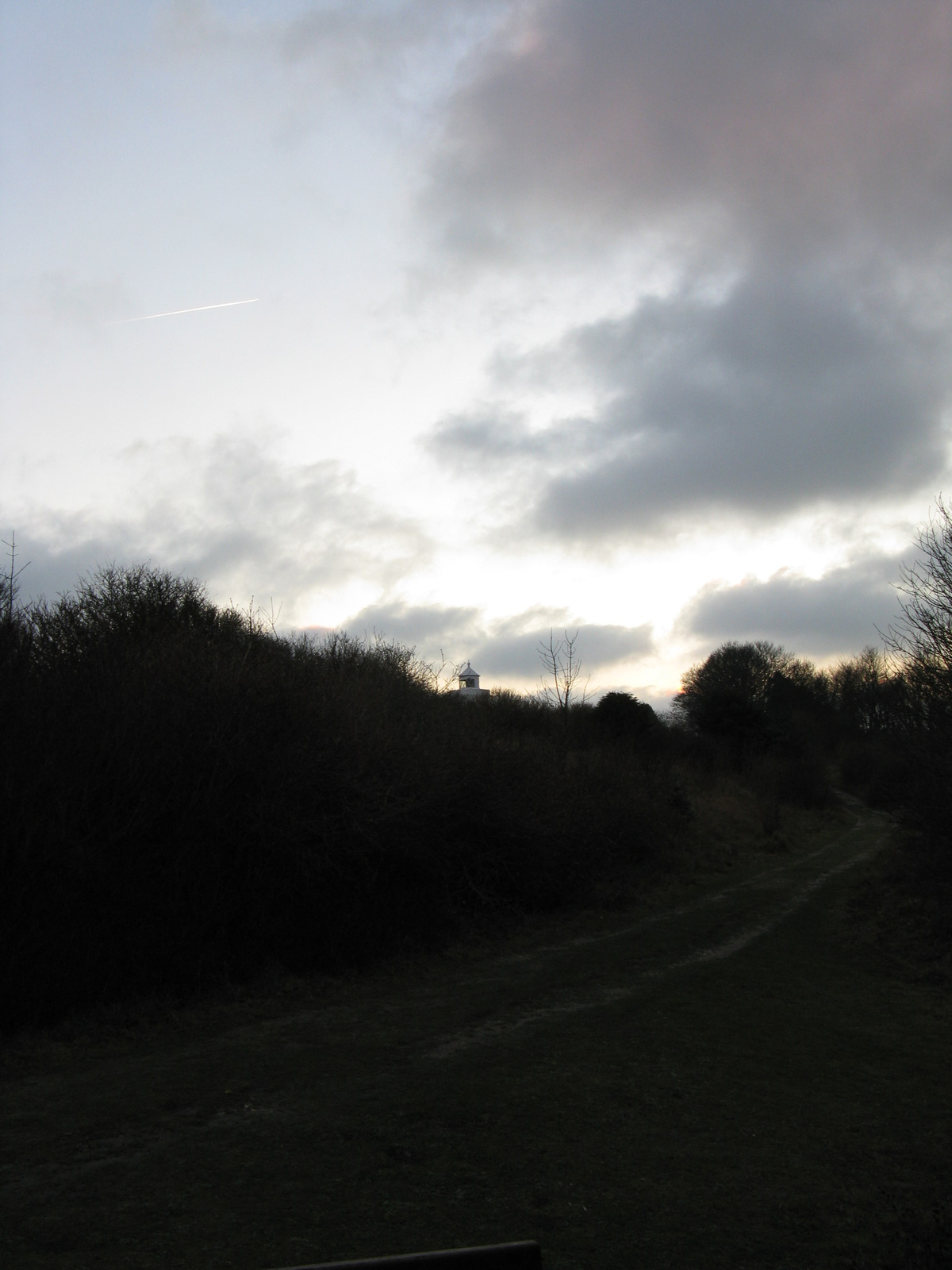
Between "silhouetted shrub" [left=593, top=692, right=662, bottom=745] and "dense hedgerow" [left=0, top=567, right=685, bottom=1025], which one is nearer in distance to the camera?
"dense hedgerow" [left=0, top=567, right=685, bottom=1025]

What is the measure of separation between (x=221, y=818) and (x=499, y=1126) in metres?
6.23

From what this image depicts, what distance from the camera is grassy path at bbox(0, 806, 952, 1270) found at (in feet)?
15.5

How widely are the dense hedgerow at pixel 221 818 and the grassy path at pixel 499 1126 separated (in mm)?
1022

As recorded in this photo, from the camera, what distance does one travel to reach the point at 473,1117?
659 cm

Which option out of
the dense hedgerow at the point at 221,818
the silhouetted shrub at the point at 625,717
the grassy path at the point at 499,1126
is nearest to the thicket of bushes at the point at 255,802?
the dense hedgerow at the point at 221,818

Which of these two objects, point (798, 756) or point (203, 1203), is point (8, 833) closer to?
point (203, 1203)

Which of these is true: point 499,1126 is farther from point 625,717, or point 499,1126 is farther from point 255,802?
point 625,717

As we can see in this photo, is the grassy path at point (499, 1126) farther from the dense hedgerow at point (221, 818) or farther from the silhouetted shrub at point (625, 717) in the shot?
the silhouetted shrub at point (625, 717)

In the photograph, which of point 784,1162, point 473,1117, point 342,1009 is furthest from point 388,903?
point 784,1162

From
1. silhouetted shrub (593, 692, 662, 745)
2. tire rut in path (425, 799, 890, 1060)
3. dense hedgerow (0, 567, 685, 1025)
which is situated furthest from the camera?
silhouetted shrub (593, 692, 662, 745)

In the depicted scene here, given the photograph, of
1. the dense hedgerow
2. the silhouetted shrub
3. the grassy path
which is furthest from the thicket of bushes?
the silhouetted shrub

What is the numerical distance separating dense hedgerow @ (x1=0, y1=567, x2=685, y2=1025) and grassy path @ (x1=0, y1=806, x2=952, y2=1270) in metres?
1.02

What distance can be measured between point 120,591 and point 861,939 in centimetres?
1618

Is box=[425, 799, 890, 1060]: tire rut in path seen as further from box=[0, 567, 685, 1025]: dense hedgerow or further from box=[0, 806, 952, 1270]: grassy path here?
box=[0, 567, 685, 1025]: dense hedgerow
